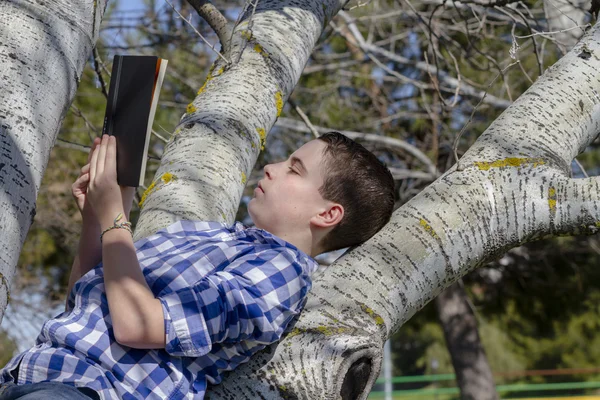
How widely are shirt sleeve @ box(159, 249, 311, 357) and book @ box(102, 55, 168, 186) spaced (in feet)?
0.83

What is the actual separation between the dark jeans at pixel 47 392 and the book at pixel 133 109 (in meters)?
0.40

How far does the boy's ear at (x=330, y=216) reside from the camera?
163 cm

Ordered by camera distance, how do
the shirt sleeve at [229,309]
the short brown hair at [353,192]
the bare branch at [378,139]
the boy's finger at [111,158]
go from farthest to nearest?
the bare branch at [378,139], the short brown hair at [353,192], the boy's finger at [111,158], the shirt sleeve at [229,309]

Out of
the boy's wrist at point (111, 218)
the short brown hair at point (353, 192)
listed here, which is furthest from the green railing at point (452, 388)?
the boy's wrist at point (111, 218)

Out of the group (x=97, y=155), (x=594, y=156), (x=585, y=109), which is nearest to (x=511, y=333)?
(x=594, y=156)

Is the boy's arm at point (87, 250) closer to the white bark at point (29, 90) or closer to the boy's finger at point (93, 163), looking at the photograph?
the boy's finger at point (93, 163)

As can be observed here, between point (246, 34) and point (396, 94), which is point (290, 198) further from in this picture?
point (396, 94)

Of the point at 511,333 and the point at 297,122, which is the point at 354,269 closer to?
the point at 297,122

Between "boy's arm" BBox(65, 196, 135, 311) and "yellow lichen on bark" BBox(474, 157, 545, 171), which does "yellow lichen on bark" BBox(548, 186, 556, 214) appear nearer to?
"yellow lichen on bark" BBox(474, 157, 545, 171)

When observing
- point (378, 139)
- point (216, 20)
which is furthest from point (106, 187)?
point (378, 139)

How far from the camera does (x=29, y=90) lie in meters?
1.28

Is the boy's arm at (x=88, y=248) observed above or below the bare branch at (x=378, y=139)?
below

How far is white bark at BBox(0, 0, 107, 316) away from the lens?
1187mm

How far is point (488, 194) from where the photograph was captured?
5.18 ft
